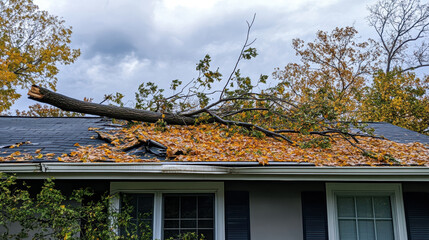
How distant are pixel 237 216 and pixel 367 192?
1.72m

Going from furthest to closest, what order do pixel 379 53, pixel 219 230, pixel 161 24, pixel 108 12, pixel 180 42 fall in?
pixel 379 53 → pixel 180 42 → pixel 161 24 → pixel 108 12 → pixel 219 230

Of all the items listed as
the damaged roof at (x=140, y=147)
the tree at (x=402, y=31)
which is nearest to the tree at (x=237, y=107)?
the damaged roof at (x=140, y=147)

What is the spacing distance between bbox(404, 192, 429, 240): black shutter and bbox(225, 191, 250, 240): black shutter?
2.04 metres

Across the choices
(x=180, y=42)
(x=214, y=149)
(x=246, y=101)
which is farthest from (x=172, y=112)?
(x=180, y=42)

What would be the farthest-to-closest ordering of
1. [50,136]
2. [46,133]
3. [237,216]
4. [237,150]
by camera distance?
[46,133] → [50,136] → [237,150] → [237,216]

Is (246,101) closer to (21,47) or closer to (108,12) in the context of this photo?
(108,12)

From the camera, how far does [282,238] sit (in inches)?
183

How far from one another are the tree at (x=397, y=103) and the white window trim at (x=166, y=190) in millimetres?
11686

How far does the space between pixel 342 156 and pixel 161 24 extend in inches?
407

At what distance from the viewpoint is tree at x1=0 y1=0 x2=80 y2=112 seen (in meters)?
15.7

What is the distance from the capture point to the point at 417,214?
4621mm

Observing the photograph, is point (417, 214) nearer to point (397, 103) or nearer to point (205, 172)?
point (205, 172)

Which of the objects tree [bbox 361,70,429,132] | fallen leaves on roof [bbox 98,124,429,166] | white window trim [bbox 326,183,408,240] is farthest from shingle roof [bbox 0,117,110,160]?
tree [bbox 361,70,429,132]

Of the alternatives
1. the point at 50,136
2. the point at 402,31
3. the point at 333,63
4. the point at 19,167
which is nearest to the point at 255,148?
the point at 19,167
